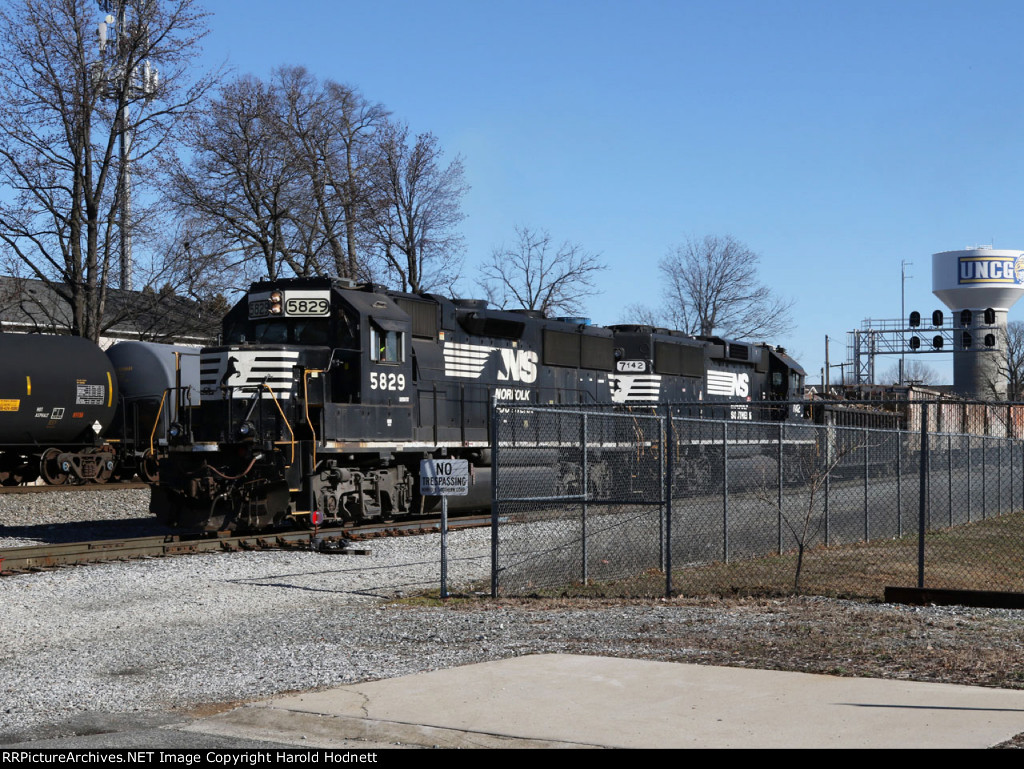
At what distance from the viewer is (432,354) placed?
21281 millimetres

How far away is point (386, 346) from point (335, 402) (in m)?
1.35

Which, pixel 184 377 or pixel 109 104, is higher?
pixel 109 104

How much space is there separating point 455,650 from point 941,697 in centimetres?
389

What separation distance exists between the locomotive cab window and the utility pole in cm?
1635

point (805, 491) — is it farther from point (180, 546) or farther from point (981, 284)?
point (981, 284)

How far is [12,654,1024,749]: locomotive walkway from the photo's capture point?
620cm

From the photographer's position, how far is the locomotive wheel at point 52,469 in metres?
25.8

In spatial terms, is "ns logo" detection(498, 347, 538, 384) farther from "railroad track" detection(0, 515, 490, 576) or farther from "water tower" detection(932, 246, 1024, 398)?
"water tower" detection(932, 246, 1024, 398)

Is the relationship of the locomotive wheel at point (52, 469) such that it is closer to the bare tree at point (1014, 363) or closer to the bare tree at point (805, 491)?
the bare tree at point (805, 491)

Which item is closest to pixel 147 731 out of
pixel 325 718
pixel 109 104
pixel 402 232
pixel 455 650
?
pixel 325 718

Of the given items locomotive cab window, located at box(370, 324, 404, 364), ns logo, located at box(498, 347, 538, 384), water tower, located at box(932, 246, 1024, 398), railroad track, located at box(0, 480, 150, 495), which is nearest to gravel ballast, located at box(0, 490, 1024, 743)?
locomotive cab window, located at box(370, 324, 404, 364)

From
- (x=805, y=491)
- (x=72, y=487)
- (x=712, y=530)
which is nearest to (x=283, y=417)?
(x=712, y=530)

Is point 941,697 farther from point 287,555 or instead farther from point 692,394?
point 692,394

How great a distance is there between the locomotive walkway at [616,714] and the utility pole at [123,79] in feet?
92.1
